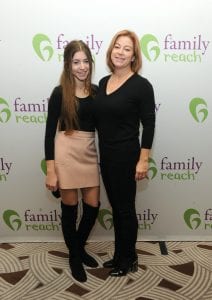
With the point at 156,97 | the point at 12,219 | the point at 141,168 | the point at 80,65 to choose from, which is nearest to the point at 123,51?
the point at 80,65

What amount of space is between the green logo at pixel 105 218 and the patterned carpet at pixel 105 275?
12cm

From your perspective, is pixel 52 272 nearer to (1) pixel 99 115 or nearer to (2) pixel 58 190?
(2) pixel 58 190

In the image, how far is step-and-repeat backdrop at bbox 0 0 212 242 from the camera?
2.08 metres

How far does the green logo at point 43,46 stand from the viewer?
2121 millimetres

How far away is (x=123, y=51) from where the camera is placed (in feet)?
5.88

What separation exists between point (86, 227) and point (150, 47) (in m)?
1.17

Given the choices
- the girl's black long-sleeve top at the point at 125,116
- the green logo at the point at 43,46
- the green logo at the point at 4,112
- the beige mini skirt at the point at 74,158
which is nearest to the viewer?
the girl's black long-sleeve top at the point at 125,116

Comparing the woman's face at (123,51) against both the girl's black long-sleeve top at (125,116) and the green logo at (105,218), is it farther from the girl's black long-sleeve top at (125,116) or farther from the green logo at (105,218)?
the green logo at (105,218)

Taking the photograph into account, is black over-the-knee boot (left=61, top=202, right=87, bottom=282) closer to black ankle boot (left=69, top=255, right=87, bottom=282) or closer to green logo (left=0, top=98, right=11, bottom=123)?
black ankle boot (left=69, top=255, right=87, bottom=282)

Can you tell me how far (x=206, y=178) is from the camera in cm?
236

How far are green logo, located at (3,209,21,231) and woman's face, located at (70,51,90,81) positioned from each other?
1.17 metres

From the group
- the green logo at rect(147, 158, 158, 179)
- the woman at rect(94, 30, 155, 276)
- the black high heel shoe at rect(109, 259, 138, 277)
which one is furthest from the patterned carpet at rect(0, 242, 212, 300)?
the green logo at rect(147, 158, 158, 179)

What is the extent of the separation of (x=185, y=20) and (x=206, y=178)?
3.39ft

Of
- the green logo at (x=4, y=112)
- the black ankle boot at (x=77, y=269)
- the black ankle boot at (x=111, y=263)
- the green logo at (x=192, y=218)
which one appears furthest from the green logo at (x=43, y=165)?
the green logo at (x=192, y=218)
